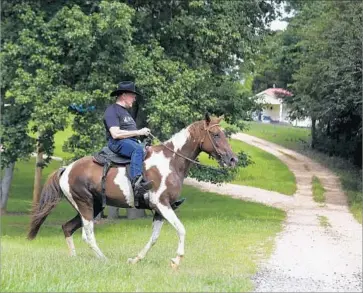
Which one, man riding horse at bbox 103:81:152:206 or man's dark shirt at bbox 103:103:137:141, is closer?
man riding horse at bbox 103:81:152:206

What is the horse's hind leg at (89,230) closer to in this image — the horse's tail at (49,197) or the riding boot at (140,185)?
the horse's tail at (49,197)

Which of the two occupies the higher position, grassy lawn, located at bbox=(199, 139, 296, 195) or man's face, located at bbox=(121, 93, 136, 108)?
man's face, located at bbox=(121, 93, 136, 108)

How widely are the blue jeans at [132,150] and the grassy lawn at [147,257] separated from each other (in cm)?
146

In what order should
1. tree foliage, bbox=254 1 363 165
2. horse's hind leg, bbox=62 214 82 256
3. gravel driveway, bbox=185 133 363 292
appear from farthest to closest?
tree foliage, bbox=254 1 363 165, horse's hind leg, bbox=62 214 82 256, gravel driveway, bbox=185 133 363 292

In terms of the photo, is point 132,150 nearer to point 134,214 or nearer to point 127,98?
point 127,98

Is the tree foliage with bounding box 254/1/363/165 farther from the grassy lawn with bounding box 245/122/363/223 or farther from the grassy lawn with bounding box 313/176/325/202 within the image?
the grassy lawn with bounding box 313/176/325/202

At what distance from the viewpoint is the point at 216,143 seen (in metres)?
11.1

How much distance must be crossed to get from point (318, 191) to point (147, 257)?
24.1 metres

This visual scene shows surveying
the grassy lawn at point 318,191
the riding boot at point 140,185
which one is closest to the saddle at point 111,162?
the riding boot at point 140,185

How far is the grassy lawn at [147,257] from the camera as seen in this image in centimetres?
812

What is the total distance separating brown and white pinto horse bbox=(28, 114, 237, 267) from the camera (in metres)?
10.9

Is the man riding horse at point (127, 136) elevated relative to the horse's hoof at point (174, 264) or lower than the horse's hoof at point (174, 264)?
elevated

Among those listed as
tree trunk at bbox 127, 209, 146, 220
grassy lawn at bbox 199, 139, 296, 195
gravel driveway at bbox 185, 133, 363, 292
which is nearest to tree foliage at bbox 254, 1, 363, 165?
grassy lawn at bbox 199, 139, 296, 195

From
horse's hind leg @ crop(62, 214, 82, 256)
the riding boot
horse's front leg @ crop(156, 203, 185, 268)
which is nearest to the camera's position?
horse's front leg @ crop(156, 203, 185, 268)
